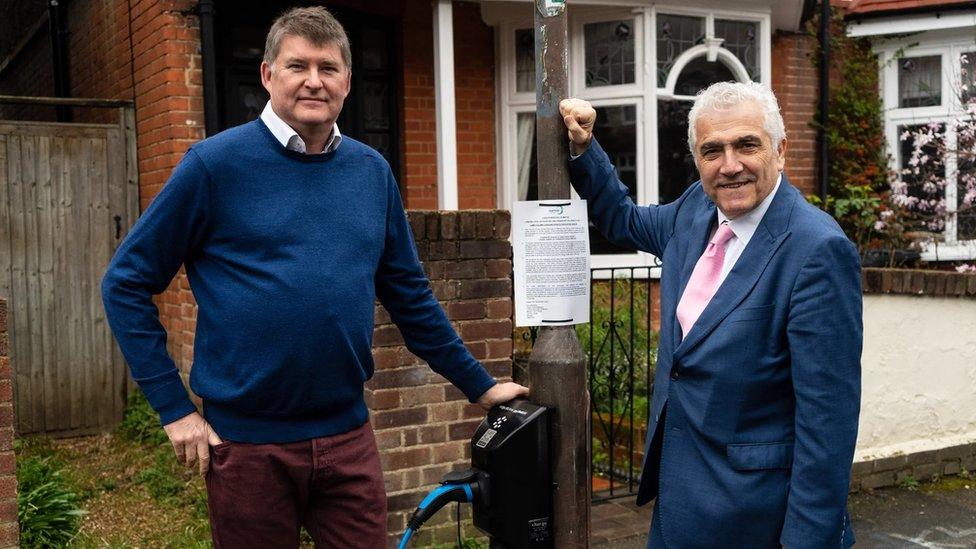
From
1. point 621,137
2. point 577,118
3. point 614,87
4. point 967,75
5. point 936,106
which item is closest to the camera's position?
point 577,118

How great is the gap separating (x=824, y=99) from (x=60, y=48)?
24.7 feet

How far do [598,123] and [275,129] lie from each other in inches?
238

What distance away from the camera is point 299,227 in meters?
2.39

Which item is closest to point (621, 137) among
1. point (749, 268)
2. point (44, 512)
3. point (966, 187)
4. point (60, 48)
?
point (966, 187)

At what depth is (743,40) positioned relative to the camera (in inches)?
342

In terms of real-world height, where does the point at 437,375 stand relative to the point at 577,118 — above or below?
below

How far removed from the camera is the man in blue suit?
7.16 feet

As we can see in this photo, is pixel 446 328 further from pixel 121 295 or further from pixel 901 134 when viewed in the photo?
pixel 901 134

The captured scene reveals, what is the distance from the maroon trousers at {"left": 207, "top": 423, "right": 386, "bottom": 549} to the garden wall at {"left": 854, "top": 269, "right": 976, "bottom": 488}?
152 inches

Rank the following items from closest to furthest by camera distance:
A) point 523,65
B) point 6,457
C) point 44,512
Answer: point 6,457, point 44,512, point 523,65

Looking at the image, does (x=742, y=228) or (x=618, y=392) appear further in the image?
(x=618, y=392)

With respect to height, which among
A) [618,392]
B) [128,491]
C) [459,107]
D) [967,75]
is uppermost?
[967,75]

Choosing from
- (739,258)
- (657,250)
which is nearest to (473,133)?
(657,250)

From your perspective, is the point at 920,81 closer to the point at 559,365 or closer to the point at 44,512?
the point at 559,365
